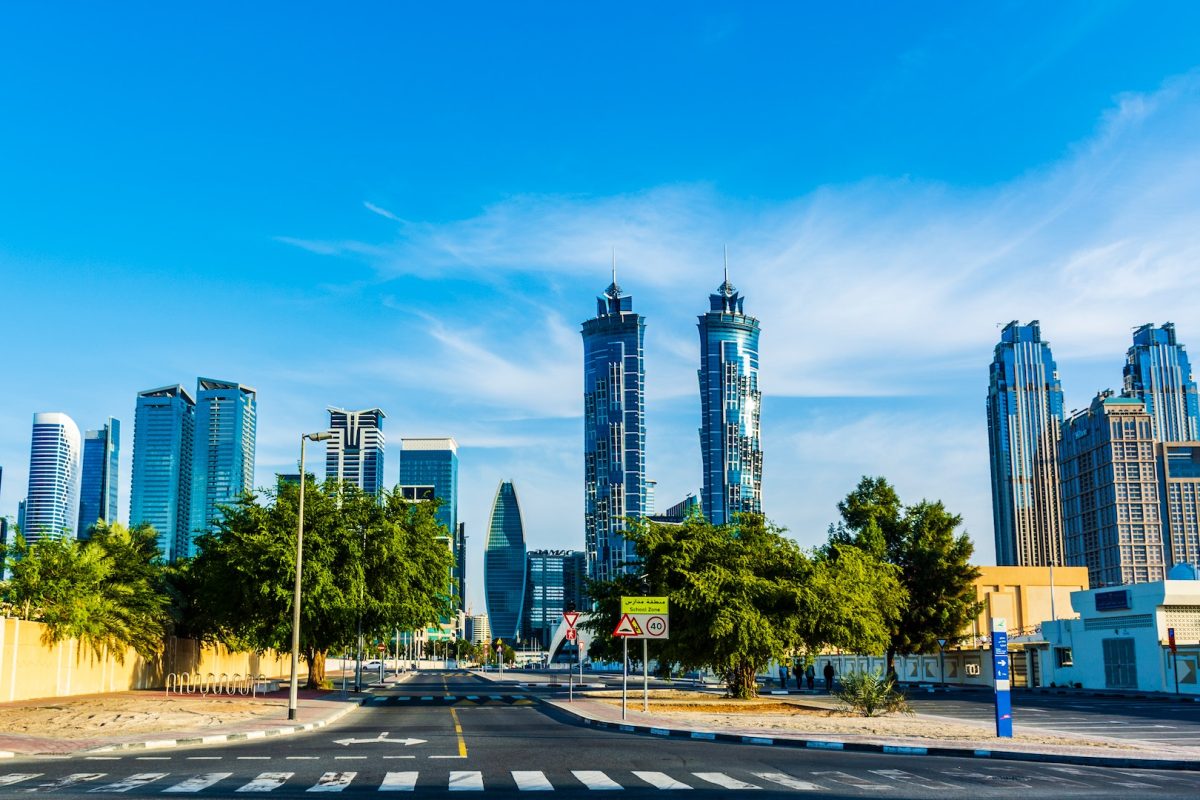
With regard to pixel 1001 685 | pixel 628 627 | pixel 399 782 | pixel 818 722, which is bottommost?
pixel 818 722

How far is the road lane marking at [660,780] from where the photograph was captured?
1555cm

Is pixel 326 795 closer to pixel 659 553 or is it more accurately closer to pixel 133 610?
pixel 659 553

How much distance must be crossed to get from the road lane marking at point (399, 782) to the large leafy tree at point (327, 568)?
92.9 ft

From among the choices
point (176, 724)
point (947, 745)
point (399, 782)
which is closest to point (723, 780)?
point (399, 782)

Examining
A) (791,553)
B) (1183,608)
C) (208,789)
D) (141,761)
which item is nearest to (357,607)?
(791,553)

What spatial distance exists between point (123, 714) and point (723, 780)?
71.2ft

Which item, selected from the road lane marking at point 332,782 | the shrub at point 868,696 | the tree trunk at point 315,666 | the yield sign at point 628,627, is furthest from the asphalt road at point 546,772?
the tree trunk at point 315,666

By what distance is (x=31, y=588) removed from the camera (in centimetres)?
4416

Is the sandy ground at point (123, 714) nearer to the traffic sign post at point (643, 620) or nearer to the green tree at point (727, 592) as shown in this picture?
the traffic sign post at point (643, 620)

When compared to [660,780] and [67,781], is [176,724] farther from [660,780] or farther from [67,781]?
[660,780]

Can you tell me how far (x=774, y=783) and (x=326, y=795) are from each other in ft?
21.4

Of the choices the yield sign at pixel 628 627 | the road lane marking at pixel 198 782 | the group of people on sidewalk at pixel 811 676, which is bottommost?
the group of people on sidewalk at pixel 811 676

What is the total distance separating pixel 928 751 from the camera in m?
21.9

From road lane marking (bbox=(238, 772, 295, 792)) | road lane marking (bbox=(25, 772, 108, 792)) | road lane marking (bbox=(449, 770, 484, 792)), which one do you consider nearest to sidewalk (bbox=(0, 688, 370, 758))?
road lane marking (bbox=(25, 772, 108, 792))
